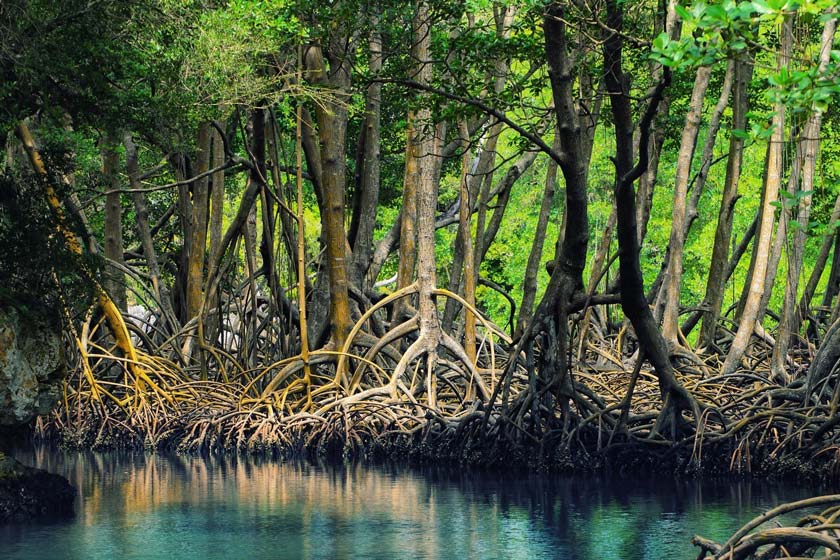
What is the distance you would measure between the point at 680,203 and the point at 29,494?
8562 millimetres

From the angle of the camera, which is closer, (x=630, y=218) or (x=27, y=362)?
(x=27, y=362)

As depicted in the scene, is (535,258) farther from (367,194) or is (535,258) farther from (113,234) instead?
(113,234)

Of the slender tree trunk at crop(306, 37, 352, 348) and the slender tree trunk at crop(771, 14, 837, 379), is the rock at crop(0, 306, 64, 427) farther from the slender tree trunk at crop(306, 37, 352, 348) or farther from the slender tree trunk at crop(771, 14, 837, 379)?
the slender tree trunk at crop(771, 14, 837, 379)

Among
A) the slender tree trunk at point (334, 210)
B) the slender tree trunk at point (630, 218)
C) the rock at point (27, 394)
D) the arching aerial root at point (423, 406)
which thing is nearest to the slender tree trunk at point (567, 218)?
A: the arching aerial root at point (423, 406)

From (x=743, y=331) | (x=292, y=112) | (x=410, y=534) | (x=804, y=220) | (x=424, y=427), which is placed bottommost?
(x=410, y=534)

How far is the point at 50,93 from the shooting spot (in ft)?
39.7

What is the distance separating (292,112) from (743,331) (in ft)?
25.0

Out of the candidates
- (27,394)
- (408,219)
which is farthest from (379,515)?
(408,219)

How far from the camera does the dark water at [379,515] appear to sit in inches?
403

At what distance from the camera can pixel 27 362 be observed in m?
12.3

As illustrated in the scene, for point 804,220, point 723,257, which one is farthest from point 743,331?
point 723,257

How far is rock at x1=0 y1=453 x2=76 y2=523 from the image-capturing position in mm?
11977

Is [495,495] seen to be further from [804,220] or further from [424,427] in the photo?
[804,220]

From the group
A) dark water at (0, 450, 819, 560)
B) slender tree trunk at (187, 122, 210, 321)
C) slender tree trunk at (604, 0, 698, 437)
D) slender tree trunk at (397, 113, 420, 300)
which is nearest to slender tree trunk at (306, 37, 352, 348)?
slender tree trunk at (397, 113, 420, 300)
